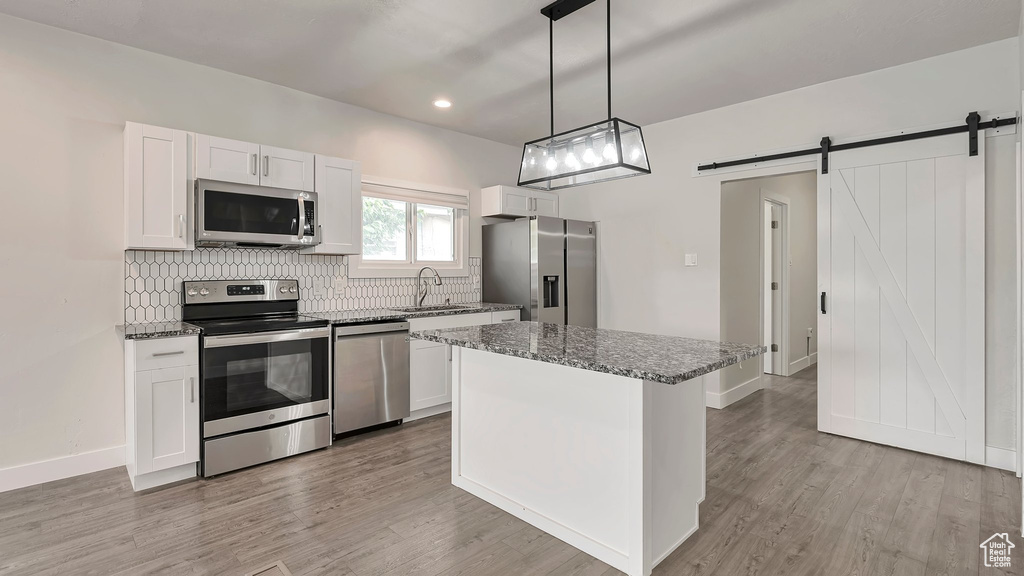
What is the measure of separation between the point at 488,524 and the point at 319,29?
2.88 metres

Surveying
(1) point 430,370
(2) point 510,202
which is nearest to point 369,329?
(1) point 430,370

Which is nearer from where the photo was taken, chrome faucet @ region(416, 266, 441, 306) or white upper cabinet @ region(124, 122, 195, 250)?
white upper cabinet @ region(124, 122, 195, 250)

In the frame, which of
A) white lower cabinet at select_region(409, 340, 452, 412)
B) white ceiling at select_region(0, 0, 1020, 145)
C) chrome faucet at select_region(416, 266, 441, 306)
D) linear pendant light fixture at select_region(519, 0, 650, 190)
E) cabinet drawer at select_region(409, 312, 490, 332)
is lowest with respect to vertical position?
white lower cabinet at select_region(409, 340, 452, 412)

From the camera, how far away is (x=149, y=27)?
2.86m

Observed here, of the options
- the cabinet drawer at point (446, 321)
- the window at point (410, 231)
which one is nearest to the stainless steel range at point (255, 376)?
the cabinet drawer at point (446, 321)

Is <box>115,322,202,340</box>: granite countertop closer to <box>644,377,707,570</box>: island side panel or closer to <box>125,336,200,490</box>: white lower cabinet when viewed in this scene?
<box>125,336,200,490</box>: white lower cabinet

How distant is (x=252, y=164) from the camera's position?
3316 millimetres

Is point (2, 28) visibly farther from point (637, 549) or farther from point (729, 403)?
point (729, 403)

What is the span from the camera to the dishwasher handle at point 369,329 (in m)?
3.47

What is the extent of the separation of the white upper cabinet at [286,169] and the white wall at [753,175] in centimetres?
297

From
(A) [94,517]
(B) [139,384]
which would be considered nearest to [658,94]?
(B) [139,384]

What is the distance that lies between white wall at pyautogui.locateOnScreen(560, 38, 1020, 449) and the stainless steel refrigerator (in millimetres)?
252

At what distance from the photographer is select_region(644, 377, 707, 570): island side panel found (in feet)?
6.47

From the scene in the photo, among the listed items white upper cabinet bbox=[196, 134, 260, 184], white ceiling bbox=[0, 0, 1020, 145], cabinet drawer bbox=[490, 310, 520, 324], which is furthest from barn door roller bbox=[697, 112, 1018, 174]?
white upper cabinet bbox=[196, 134, 260, 184]
